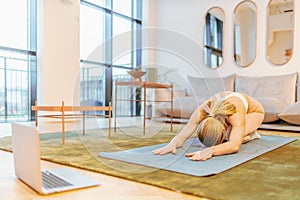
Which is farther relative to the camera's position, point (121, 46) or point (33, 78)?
point (33, 78)

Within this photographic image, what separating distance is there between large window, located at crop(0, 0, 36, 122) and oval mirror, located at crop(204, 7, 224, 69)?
2.64 metres

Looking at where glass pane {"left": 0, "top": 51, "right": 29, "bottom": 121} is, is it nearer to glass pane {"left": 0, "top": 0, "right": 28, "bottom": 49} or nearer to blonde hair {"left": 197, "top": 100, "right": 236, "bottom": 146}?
glass pane {"left": 0, "top": 0, "right": 28, "bottom": 49}

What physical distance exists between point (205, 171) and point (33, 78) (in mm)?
3390

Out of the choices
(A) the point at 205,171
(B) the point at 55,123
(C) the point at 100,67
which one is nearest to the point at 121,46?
(C) the point at 100,67

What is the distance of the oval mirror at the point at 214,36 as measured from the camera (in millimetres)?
4586

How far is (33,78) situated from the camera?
401 centimetres

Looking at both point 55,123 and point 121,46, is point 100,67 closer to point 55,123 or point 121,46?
point 121,46

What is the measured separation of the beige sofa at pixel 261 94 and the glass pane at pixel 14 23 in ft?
6.77

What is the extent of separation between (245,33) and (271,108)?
1536 mm

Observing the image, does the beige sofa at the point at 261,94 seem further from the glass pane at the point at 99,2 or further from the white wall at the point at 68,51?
the glass pane at the point at 99,2

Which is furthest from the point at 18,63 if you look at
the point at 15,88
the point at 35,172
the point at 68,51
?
the point at 35,172

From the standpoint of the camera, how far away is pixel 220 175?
1213 millimetres

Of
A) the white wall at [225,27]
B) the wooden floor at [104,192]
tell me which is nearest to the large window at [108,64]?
the white wall at [225,27]

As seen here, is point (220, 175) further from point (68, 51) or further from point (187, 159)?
point (68, 51)
